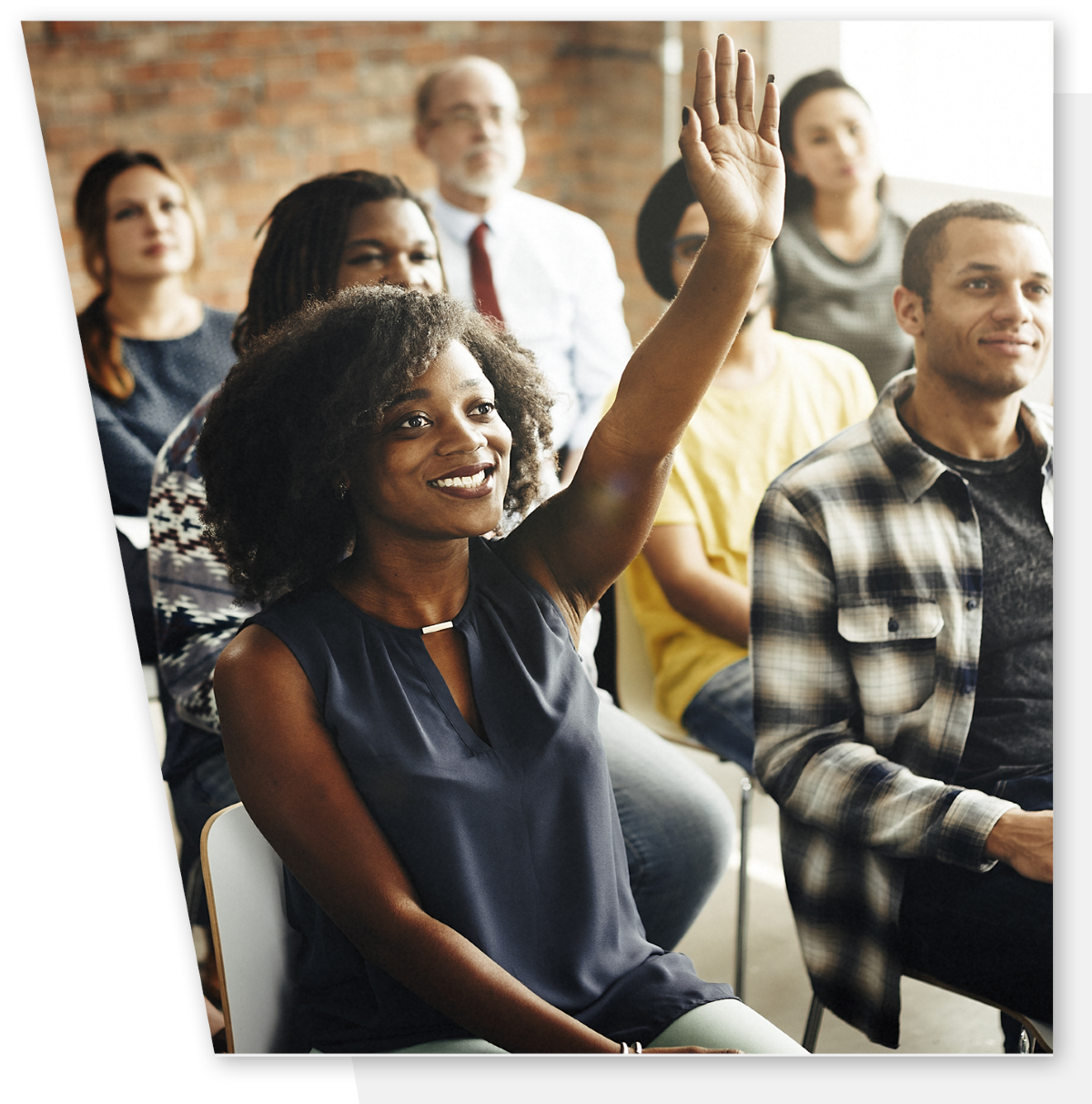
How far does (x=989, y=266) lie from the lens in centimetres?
175

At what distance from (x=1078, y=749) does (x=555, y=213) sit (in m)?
1.12

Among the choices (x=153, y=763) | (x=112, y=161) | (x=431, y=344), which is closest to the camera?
(x=431, y=344)

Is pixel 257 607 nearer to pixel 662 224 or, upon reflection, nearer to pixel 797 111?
pixel 662 224

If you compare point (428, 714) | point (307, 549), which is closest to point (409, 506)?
point (307, 549)

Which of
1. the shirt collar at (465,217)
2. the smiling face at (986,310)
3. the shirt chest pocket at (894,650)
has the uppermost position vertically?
the shirt collar at (465,217)

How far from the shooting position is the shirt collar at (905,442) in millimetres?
1784

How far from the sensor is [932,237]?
175 centimetres

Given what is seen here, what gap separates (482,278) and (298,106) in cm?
38

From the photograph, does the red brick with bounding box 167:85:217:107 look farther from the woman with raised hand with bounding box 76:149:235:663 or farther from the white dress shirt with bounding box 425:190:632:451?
the white dress shirt with bounding box 425:190:632:451

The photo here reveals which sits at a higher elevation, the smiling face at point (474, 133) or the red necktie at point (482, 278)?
the smiling face at point (474, 133)

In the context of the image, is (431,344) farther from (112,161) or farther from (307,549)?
(112,161)

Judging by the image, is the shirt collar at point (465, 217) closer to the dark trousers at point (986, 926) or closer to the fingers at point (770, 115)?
the fingers at point (770, 115)

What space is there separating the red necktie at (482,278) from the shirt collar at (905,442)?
575 millimetres

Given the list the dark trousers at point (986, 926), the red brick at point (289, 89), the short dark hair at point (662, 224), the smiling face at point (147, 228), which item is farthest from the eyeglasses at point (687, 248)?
the dark trousers at point (986, 926)
